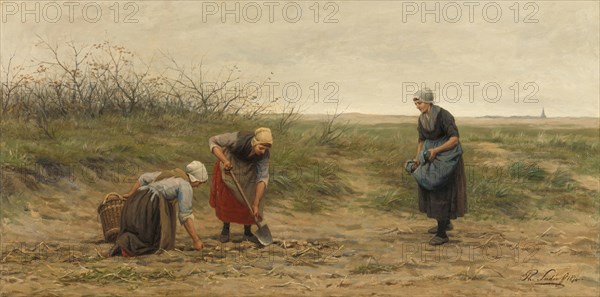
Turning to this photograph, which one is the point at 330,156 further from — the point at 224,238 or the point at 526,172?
the point at 526,172

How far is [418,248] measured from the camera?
22.5 ft

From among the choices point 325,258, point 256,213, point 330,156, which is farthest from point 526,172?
point 256,213

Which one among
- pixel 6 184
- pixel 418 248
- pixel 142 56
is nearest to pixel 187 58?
pixel 142 56

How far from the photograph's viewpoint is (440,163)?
677 centimetres

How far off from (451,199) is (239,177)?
1.76 metres

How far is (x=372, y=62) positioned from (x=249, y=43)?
1.17 metres

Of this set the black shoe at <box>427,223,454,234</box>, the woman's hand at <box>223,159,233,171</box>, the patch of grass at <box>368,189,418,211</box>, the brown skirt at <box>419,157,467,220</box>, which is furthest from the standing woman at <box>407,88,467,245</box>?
the woman's hand at <box>223,159,233,171</box>

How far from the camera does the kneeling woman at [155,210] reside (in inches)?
249

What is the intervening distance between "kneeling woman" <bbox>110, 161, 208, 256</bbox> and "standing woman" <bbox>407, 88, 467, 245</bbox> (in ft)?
6.05

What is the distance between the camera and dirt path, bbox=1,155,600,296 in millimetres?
6199

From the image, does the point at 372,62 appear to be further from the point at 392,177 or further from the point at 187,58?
the point at 187,58

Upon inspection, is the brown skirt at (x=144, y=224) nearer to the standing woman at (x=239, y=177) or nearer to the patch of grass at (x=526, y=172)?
the standing woman at (x=239, y=177)

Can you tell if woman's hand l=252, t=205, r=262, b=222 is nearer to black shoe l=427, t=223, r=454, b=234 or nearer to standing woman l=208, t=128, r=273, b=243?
standing woman l=208, t=128, r=273, b=243
